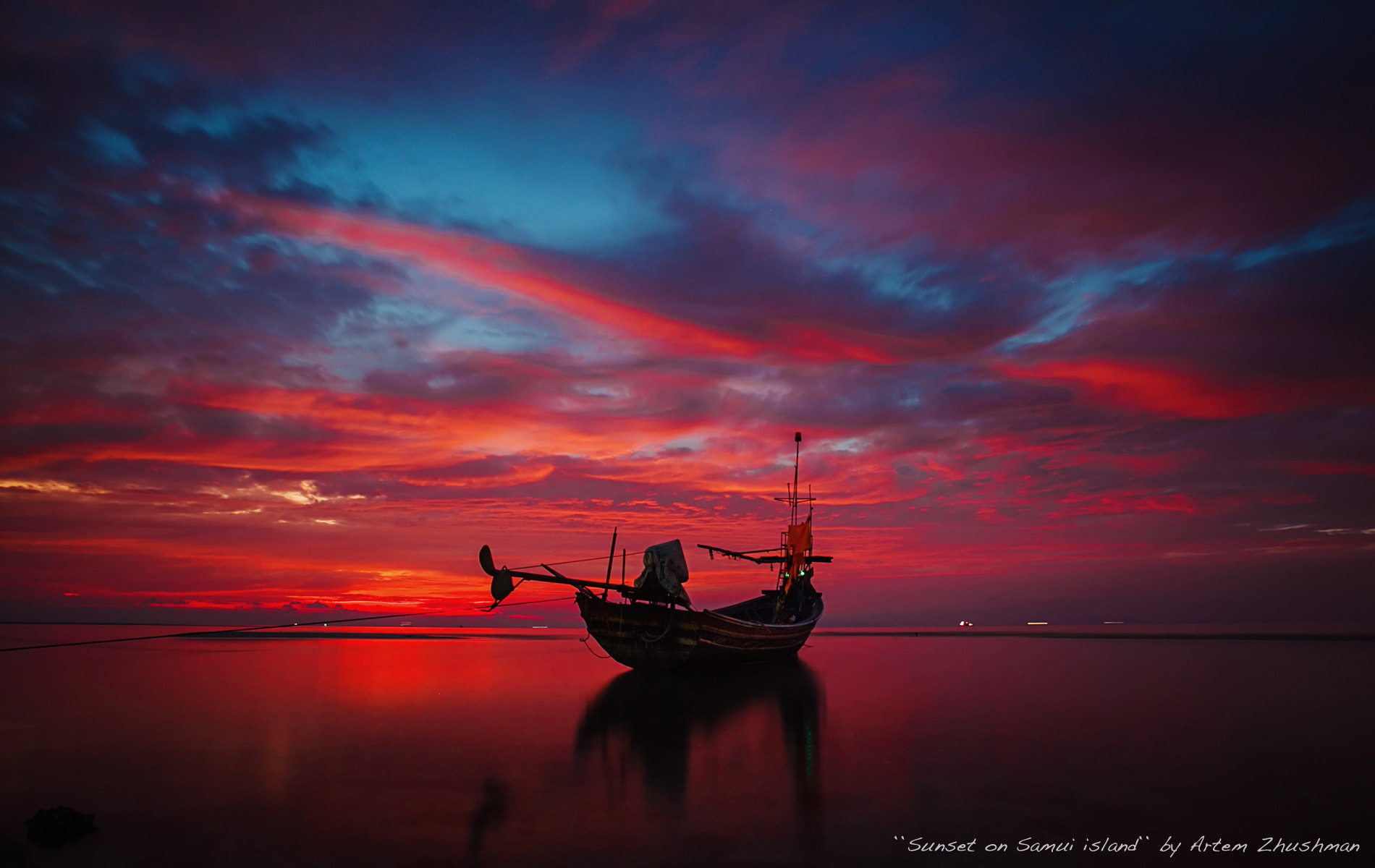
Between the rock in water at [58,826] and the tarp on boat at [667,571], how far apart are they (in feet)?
62.7

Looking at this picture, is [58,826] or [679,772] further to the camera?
[679,772]

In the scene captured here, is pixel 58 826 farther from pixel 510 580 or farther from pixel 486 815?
pixel 510 580

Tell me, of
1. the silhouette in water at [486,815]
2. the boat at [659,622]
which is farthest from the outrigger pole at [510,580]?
the silhouette in water at [486,815]

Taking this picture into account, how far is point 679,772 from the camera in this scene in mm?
14094

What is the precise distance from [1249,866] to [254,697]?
32026 mm

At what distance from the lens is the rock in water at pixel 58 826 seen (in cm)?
957

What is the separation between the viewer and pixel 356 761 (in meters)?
14.9

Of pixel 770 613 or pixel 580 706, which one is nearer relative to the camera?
pixel 580 706

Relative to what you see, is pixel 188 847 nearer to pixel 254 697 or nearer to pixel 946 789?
pixel 946 789

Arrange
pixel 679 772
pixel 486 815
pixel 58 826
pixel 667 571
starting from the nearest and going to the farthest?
1. pixel 58 826
2. pixel 486 815
3. pixel 679 772
4. pixel 667 571

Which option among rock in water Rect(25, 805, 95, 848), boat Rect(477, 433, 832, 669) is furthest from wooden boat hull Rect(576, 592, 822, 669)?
rock in water Rect(25, 805, 95, 848)

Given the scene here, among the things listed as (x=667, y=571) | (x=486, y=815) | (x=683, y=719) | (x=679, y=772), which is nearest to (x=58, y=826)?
(x=486, y=815)

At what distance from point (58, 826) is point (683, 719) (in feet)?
49.2

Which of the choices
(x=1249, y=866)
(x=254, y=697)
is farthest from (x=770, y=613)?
(x=1249, y=866)
